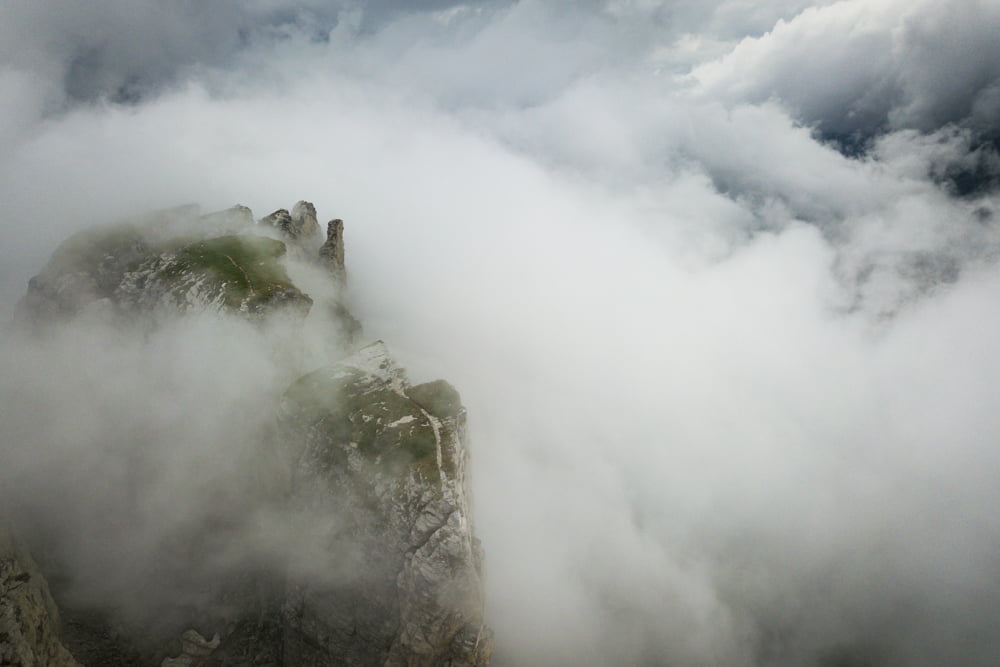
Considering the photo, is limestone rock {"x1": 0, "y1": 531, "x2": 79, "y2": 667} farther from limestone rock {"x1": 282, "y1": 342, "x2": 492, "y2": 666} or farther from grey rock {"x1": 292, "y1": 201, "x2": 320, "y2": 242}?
grey rock {"x1": 292, "y1": 201, "x2": 320, "y2": 242}

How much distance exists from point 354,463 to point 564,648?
74.6 meters

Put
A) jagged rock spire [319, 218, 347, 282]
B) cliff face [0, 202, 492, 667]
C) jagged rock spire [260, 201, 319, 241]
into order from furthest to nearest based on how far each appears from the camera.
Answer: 1. jagged rock spire [319, 218, 347, 282]
2. jagged rock spire [260, 201, 319, 241]
3. cliff face [0, 202, 492, 667]

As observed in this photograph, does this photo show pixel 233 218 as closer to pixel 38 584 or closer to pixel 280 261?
pixel 280 261

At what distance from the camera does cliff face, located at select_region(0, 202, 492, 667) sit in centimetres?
4344

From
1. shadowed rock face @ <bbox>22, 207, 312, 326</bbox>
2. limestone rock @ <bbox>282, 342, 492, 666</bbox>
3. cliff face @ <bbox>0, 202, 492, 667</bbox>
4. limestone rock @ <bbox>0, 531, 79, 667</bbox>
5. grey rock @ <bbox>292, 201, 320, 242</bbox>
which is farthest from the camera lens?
grey rock @ <bbox>292, 201, 320, 242</bbox>

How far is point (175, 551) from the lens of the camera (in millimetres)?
54188

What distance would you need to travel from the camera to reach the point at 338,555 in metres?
47.8

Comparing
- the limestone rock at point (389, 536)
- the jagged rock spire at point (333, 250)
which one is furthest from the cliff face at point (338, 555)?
the jagged rock spire at point (333, 250)

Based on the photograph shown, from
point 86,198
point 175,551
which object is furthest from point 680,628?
point 86,198

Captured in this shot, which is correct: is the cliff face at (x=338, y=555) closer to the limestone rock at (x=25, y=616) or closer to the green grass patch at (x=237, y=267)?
the limestone rock at (x=25, y=616)

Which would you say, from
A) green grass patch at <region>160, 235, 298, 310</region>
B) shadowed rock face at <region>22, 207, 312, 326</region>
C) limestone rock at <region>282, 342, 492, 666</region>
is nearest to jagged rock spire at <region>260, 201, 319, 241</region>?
shadowed rock face at <region>22, 207, 312, 326</region>

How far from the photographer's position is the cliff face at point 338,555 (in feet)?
143

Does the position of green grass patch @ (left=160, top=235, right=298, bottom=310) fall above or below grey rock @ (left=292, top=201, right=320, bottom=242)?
below

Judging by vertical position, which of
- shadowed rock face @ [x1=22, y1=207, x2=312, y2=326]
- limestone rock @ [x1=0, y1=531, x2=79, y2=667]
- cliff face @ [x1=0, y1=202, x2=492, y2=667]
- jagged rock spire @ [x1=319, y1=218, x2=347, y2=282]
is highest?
jagged rock spire @ [x1=319, y1=218, x2=347, y2=282]
